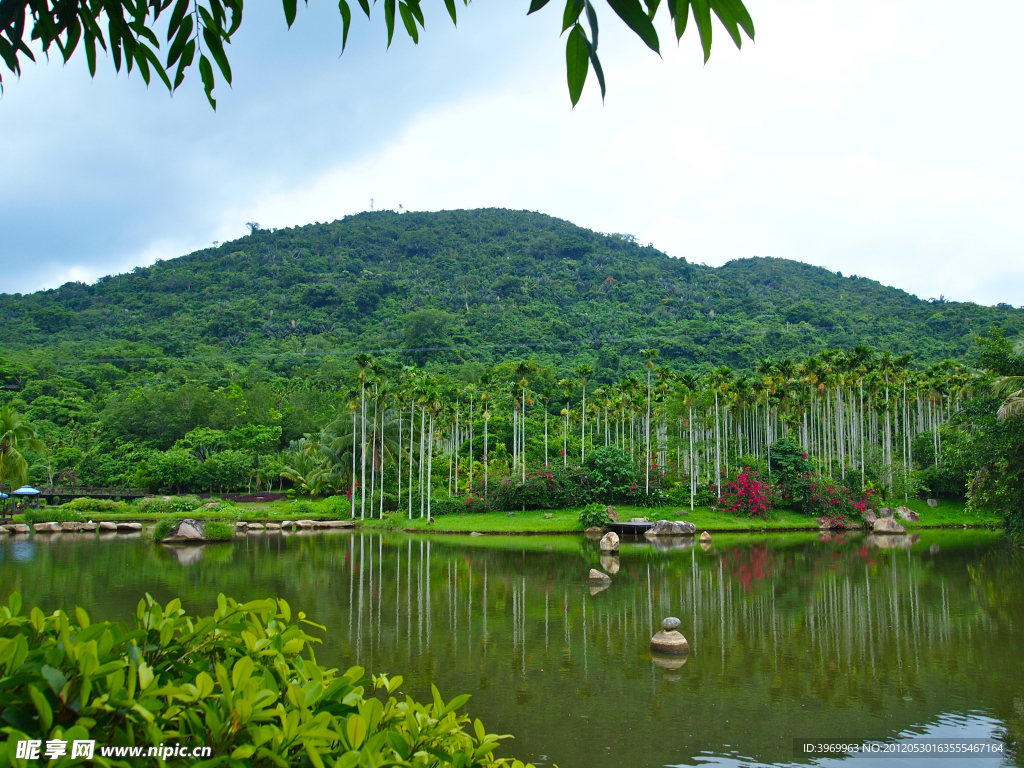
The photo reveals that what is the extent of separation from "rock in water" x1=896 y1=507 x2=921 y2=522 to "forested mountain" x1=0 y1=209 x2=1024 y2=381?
102ft

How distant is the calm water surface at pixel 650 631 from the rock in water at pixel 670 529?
742 centimetres

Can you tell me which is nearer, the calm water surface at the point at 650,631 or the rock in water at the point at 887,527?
the calm water surface at the point at 650,631

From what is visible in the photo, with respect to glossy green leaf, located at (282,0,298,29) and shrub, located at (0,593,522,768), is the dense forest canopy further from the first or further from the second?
glossy green leaf, located at (282,0,298,29)

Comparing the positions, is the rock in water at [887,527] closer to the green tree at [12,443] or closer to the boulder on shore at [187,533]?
the boulder on shore at [187,533]

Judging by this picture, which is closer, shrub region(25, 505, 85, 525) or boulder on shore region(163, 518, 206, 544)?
boulder on shore region(163, 518, 206, 544)

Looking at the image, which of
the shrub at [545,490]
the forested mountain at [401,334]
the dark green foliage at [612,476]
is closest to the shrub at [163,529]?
the forested mountain at [401,334]

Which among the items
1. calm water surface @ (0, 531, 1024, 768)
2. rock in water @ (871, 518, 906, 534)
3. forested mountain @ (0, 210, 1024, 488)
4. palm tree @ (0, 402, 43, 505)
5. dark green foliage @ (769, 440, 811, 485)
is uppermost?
forested mountain @ (0, 210, 1024, 488)

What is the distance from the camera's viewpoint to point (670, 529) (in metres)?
34.7

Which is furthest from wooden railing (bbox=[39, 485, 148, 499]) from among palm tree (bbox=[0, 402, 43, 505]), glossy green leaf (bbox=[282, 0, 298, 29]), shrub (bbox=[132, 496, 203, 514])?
glossy green leaf (bbox=[282, 0, 298, 29])

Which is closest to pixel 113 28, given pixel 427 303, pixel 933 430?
pixel 933 430

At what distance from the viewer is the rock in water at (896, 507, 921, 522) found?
39.6m

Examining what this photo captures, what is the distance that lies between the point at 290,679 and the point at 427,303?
11052 centimetres

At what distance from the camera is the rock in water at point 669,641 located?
11836mm

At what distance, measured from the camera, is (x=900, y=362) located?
141 ft
